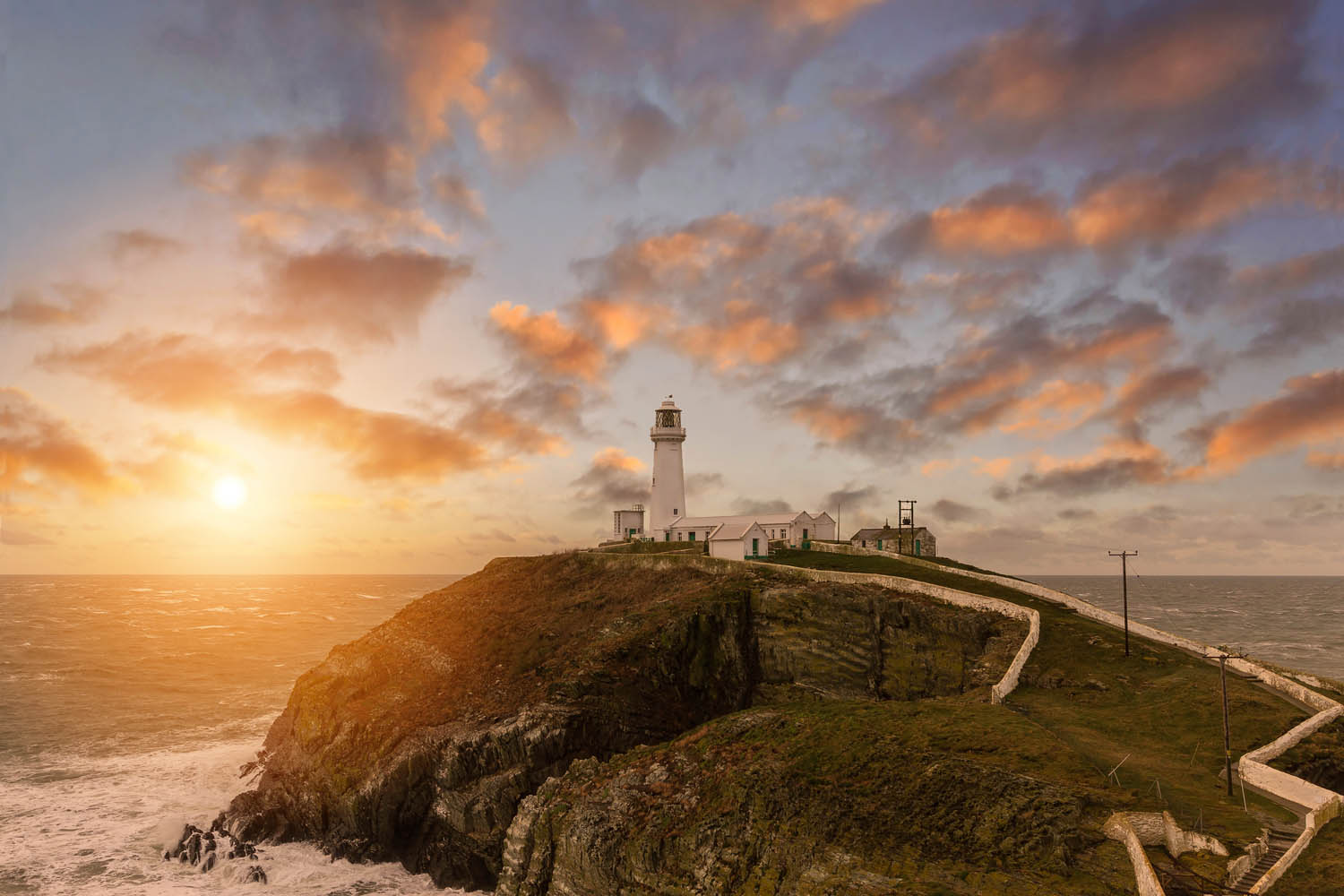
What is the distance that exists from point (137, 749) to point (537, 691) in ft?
120

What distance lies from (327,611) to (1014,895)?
159533 mm

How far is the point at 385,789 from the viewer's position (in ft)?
127

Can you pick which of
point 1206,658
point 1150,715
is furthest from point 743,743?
point 1206,658

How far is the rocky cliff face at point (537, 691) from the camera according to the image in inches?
1476

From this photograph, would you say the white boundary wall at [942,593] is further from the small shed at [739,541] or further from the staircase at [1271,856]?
the staircase at [1271,856]

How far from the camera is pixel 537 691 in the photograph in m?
40.9

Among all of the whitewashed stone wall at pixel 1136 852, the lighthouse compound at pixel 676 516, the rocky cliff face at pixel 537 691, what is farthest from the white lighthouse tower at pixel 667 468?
the whitewashed stone wall at pixel 1136 852

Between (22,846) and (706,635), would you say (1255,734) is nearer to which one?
(706,635)

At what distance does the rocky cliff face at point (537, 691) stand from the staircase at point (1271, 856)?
13460mm

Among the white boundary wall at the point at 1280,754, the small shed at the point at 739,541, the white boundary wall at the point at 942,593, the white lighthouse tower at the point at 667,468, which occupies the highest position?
the white lighthouse tower at the point at 667,468

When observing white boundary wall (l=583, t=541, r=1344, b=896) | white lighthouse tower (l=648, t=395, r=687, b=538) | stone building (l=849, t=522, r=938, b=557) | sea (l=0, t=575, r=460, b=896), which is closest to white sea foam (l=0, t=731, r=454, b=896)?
sea (l=0, t=575, r=460, b=896)

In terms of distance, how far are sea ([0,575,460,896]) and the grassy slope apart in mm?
30868

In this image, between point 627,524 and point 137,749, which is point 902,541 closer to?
point 627,524

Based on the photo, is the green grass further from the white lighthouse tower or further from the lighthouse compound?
the white lighthouse tower
